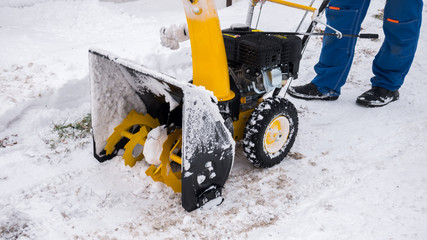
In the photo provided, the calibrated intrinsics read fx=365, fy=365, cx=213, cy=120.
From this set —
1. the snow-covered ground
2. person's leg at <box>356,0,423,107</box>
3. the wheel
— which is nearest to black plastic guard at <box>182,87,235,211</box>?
the snow-covered ground

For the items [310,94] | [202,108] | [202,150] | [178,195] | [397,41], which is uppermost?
[397,41]

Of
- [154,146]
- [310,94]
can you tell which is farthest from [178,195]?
[310,94]

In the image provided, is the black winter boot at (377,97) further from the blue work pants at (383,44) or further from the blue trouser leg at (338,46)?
the blue trouser leg at (338,46)

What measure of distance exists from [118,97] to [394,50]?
256 centimetres

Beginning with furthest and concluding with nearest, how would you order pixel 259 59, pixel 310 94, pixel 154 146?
pixel 310 94 → pixel 154 146 → pixel 259 59

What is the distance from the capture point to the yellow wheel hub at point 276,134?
2.47m

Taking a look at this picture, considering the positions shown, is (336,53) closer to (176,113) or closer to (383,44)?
(383,44)

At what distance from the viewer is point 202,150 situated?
201cm

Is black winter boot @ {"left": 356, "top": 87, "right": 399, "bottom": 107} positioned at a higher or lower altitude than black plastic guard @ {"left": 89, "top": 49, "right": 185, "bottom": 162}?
lower

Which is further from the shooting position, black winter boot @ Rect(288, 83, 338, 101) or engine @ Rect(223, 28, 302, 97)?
black winter boot @ Rect(288, 83, 338, 101)

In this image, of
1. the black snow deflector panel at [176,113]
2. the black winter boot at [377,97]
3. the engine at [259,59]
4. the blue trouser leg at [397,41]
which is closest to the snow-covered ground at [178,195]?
the black winter boot at [377,97]

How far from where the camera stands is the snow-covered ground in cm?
209

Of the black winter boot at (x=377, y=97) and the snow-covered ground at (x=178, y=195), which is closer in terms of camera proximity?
the snow-covered ground at (x=178, y=195)

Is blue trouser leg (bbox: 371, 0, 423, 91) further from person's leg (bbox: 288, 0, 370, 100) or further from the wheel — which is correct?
the wheel
